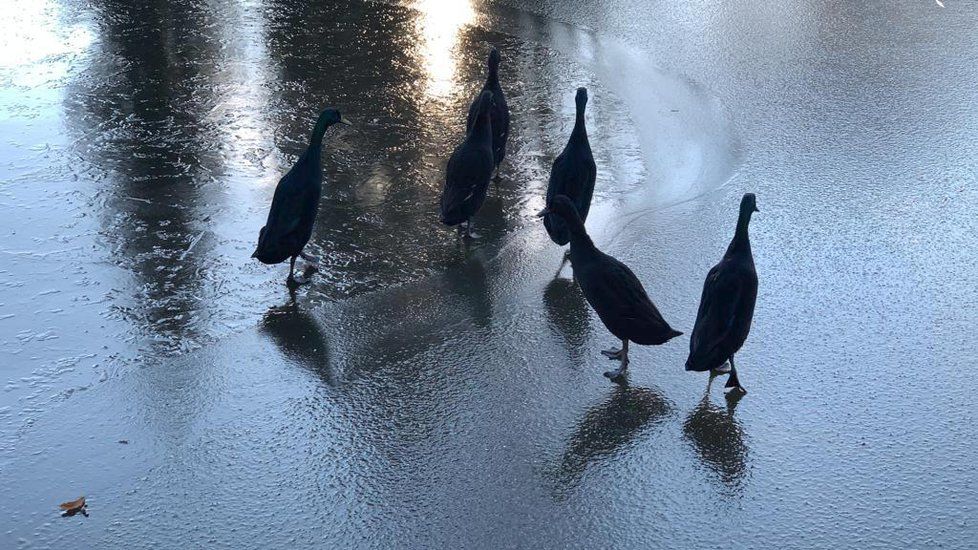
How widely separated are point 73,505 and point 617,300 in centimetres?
306

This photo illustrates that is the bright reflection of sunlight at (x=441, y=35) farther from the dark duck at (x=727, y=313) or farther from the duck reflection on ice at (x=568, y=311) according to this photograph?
the dark duck at (x=727, y=313)

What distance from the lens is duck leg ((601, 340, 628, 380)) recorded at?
19.8ft

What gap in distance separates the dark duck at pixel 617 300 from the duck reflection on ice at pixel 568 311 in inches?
11.8

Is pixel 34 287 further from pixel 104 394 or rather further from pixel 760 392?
pixel 760 392

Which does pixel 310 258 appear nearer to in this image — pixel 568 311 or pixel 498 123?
pixel 568 311

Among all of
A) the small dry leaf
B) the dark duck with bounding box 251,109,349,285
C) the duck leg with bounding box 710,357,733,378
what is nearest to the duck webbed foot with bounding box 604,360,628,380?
the duck leg with bounding box 710,357,733,378

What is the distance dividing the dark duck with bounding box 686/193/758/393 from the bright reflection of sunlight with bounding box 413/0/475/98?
511cm

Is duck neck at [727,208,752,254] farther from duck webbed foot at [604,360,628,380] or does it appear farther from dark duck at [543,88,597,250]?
dark duck at [543,88,597,250]

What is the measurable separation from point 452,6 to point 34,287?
8113 millimetres

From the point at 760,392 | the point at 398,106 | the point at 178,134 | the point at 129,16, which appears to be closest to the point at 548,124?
the point at 398,106

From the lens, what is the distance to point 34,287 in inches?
263

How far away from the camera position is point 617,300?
5953 millimetres

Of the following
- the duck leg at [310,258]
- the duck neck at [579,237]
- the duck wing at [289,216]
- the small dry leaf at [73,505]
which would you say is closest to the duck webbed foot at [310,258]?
the duck leg at [310,258]

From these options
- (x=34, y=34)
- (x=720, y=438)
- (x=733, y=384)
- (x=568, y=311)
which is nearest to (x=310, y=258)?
(x=568, y=311)
